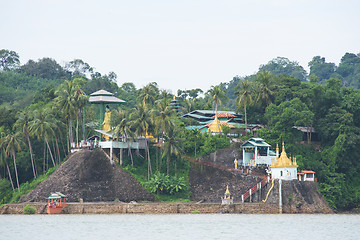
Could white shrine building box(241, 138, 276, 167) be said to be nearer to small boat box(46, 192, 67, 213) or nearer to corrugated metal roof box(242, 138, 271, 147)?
corrugated metal roof box(242, 138, 271, 147)

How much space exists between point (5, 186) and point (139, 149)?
17.8 m

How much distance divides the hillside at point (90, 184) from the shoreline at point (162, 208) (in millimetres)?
2203

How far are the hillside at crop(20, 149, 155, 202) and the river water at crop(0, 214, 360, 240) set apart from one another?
5.00m

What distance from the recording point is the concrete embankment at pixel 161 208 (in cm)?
6275

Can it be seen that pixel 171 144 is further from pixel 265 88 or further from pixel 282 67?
pixel 282 67

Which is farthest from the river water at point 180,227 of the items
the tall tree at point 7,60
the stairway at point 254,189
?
the tall tree at point 7,60

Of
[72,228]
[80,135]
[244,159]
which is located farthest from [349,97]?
[72,228]

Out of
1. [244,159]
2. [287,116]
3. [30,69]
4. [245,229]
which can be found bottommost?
[245,229]

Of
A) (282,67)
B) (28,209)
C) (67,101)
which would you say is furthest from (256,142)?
(282,67)

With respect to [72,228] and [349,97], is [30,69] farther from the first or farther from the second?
[72,228]

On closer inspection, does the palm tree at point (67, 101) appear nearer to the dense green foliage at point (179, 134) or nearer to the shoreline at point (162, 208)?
the dense green foliage at point (179, 134)

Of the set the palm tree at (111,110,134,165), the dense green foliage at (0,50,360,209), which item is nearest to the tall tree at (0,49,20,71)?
the dense green foliage at (0,50,360,209)

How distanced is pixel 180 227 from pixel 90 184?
18.9 meters

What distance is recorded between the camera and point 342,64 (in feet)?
581
